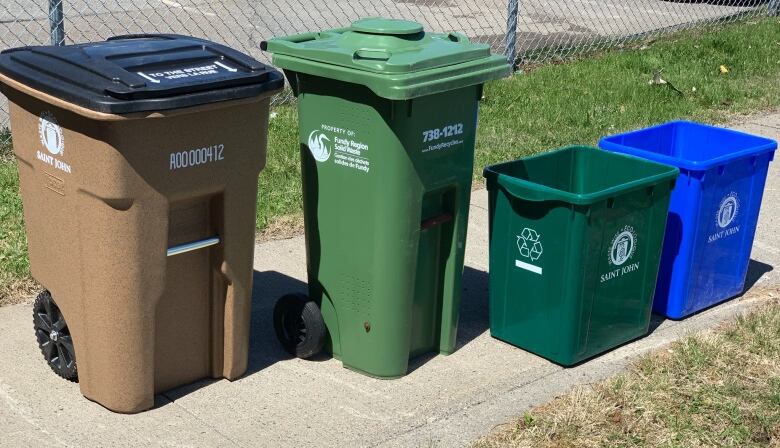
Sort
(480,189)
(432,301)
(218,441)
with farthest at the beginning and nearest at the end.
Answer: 1. (480,189)
2. (432,301)
3. (218,441)

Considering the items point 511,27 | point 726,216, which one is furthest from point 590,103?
point 726,216

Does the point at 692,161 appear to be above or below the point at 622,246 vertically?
Result: above

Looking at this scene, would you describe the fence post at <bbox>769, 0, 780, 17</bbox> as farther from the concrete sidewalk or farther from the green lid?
the green lid

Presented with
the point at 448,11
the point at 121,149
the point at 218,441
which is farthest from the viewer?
the point at 448,11

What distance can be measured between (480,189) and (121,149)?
12.2ft

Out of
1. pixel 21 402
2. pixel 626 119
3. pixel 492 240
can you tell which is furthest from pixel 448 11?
pixel 21 402

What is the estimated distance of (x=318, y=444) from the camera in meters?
4.24

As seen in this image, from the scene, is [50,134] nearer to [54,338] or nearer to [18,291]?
[54,338]

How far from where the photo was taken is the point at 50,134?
4.14 meters

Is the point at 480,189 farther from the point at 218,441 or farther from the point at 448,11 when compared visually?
the point at 448,11

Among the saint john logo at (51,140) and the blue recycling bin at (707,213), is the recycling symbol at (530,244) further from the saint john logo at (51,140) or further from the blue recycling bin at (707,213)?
the saint john logo at (51,140)

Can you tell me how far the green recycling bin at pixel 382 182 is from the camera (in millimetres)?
4410

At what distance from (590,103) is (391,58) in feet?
16.2

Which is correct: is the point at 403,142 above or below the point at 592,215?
above
